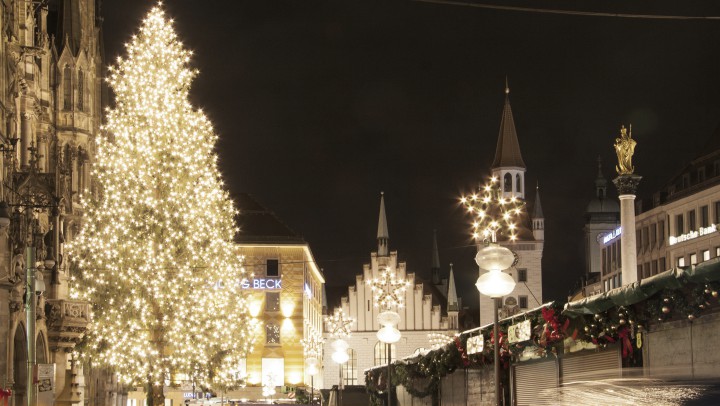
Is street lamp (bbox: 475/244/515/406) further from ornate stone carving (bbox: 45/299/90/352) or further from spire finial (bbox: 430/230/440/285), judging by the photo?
spire finial (bbox: 430/230/440/285)

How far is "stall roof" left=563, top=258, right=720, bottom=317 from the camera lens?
564 inches

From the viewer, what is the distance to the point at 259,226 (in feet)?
303

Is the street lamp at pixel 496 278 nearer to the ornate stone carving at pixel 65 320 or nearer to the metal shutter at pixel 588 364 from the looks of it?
the metal shutter at pixel 588 364

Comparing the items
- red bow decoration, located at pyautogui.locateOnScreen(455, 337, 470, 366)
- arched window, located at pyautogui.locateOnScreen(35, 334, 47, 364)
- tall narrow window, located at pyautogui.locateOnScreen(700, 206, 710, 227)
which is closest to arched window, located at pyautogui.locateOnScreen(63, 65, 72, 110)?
arched window, located at pyautogui.locateOnScreen(35, 334, 47, 364)

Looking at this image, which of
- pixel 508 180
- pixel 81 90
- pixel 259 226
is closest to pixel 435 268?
pixel 508 180

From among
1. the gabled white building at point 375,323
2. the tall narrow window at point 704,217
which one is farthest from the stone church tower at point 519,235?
the tall narrow window at point 704,217

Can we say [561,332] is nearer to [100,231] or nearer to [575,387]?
[575,387]

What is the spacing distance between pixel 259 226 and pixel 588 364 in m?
74.2

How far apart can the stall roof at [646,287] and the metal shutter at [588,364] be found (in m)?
0.69

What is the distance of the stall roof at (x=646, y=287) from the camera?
14336 millimetres

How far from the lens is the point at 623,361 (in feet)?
57.2

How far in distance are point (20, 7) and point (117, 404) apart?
21.0 metres

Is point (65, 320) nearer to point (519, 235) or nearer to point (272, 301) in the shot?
point (272, 301)

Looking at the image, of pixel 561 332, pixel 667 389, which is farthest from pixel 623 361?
pixel 667 389
